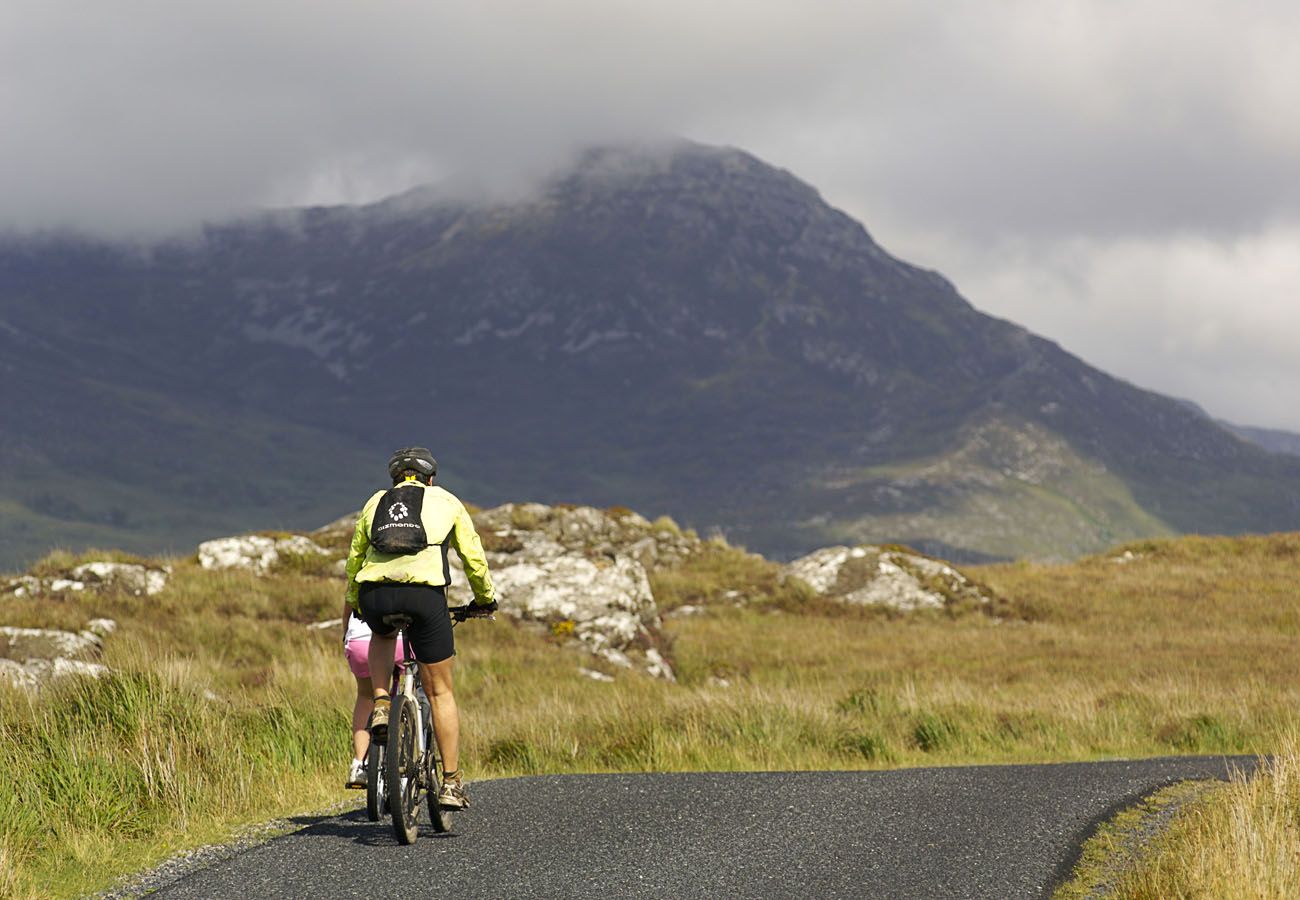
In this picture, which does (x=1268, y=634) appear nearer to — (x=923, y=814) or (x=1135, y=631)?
(x=1135, y=631)

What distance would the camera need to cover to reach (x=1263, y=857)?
7508 mm

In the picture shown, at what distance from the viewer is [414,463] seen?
384 inches

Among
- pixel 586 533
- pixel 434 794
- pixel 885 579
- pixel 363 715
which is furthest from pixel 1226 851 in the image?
pixel 586 533

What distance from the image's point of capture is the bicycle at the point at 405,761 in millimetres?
9031

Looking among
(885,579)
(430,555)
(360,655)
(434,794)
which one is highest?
(430,555)

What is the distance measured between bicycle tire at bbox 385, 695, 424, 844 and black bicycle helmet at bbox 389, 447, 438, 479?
70.8 inches

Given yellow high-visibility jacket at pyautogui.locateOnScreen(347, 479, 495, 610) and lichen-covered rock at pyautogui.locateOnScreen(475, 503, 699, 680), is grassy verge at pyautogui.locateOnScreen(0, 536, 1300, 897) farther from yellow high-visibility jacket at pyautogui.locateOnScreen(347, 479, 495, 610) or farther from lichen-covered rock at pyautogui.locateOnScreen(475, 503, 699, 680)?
yellow high-visibility jacket at pyautogui.locateOnScreen(347, 479, 495, 610)

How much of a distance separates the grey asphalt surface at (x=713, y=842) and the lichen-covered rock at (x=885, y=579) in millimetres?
21950

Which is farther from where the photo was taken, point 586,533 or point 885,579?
point 885,579

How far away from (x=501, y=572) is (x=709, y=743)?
41.2 ft

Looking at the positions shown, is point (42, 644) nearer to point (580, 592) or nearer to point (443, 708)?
point (580, 592)

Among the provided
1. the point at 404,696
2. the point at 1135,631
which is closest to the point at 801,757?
the point at 404,696

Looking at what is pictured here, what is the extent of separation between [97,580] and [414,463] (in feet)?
61.9

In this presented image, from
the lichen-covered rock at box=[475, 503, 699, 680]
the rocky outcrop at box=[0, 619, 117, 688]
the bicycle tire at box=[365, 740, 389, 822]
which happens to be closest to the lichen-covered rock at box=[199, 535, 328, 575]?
the lichen-covered rock at box=[475, 503, 699, 680]
